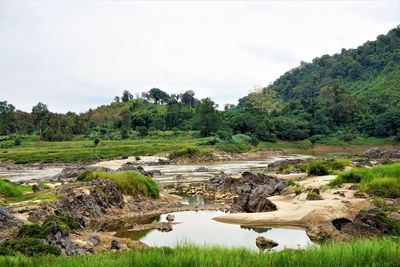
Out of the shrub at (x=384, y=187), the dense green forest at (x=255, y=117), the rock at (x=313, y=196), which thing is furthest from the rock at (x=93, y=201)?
the dense green forest at (x=255, y=117)

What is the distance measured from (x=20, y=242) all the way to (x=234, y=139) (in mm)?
91923

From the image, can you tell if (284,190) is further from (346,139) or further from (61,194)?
(346,139)

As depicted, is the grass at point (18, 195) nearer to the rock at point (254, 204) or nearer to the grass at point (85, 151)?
the rock at point (254, 204)

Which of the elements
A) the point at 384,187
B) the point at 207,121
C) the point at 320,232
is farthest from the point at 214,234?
the point at 207,121

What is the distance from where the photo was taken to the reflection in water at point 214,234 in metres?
21.7

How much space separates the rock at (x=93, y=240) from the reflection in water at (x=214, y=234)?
7.76 ft

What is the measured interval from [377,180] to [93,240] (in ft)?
62.8

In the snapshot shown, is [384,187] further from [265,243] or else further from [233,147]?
[233,147]

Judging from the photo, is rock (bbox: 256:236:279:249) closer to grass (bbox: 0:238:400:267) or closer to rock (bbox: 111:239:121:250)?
rock (bbox: 111:239:121:250)

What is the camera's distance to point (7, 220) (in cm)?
2198

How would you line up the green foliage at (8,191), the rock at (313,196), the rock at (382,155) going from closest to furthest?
the green foliage at (8,191)
the rock at (313,196)
the rock at (382,155)

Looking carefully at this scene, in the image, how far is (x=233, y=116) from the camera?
133125 mm

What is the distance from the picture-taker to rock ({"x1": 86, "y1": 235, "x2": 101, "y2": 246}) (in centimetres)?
2052

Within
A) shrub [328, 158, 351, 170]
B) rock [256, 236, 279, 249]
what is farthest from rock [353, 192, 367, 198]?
shrub [328, 158, 351, 170]
